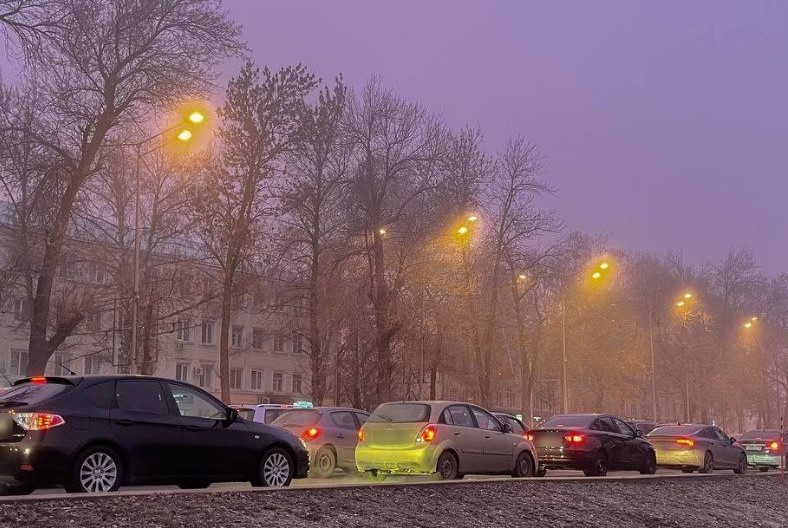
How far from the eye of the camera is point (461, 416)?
56.4ft

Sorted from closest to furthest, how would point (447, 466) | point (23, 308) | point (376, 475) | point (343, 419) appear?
point (447, 466)
point (376, 475)
point (343, 419)
point (23, 308)

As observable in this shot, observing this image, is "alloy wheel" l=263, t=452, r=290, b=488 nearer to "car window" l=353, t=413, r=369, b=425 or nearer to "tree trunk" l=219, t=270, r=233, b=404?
"car window" l=353, t=413, r=369, b=425

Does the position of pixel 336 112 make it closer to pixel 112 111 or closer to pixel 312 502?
pixel 112 111

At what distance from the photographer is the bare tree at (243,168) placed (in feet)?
112

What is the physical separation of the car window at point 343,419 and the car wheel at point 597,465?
553 centimetres

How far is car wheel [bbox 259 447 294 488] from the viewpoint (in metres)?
12.9

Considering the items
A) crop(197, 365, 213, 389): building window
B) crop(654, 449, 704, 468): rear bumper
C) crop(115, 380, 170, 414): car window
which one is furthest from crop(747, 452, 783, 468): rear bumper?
crop(197, 365, 213, 389): building window

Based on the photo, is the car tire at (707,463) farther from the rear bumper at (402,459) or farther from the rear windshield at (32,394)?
the rear windshield at (32,394)

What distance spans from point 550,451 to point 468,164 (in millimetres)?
24135

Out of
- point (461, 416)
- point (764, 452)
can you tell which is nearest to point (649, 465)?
point (461, 416)

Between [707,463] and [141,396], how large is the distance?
18321 mm

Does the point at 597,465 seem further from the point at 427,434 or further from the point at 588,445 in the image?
the point at 427,434

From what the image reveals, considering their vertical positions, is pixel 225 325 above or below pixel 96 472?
above

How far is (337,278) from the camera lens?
126 ft
